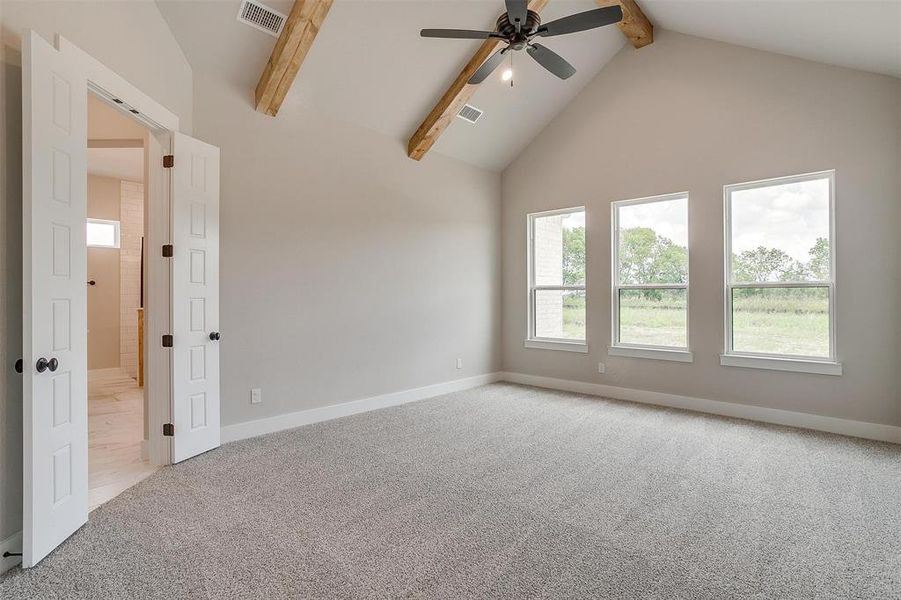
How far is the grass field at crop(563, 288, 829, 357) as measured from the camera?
13.8 ft

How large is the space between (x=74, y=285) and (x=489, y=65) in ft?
10.1

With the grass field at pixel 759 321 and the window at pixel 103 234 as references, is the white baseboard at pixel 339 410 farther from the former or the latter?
the window at pixel 103 234

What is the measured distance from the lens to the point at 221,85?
12.5 ft

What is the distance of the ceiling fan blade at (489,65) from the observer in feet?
11.0

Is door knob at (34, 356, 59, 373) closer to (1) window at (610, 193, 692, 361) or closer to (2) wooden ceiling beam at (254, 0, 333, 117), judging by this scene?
(2) wooden ceiling beam at (254, 0, 333, 117)

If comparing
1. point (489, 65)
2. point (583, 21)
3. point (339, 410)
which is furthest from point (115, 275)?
point (583, 21)

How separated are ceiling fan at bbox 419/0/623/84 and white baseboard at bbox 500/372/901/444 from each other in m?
3.60

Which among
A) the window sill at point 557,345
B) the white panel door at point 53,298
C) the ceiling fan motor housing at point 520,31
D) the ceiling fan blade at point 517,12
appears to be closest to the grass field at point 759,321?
the window sill at point 557,345

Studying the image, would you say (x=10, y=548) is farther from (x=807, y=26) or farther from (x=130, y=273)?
(x=807, y=26)

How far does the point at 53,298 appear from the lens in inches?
87.3

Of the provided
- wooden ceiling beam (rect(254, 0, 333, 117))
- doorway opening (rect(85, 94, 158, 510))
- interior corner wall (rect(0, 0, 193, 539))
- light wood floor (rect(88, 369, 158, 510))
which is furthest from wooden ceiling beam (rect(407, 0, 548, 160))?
light wood floor (rect(88, 369, 158, 510))

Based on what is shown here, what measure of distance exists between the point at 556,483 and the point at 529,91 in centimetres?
432

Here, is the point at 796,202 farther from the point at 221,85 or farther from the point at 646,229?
the point at 221,85

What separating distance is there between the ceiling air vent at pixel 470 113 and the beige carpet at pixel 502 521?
11.7 ft
